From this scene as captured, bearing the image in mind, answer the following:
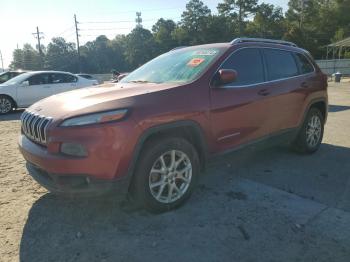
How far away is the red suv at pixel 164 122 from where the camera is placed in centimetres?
339

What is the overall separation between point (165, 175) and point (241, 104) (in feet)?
4.57

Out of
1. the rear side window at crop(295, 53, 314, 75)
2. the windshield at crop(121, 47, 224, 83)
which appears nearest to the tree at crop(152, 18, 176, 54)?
the rear side window at crop(295, 53, 314, 75)

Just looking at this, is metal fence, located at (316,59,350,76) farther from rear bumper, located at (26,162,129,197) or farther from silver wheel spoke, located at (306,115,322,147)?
rear bumper, located at (26,162,129,197)

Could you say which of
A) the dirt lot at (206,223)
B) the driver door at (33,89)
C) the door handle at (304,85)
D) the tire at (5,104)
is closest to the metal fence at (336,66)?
the driver door at (33,89)

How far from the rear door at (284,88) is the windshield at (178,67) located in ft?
3.53

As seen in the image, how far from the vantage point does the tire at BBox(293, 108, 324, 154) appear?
605cm

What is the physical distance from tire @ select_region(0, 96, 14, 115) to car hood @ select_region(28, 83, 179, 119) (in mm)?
9103

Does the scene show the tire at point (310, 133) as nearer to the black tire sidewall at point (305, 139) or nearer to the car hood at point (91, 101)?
the black tire sidewall at point (305, 139)

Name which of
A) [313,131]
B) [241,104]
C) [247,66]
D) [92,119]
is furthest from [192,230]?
[313,131]

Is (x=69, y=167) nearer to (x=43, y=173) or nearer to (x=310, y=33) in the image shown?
(x=43, y=173)

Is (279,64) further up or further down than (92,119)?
further up

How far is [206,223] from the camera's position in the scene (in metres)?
3.73

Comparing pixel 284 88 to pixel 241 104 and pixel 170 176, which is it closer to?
pixel 241 104

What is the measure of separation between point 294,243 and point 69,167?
7.01 ft
